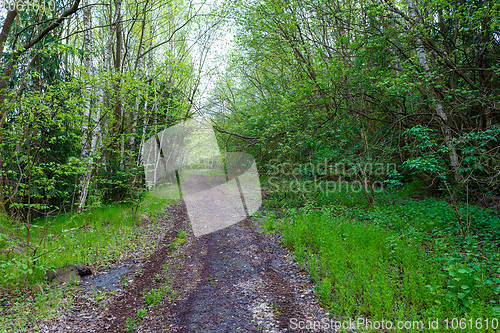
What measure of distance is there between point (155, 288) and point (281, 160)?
21.8ft

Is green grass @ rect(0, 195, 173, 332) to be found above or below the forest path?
above

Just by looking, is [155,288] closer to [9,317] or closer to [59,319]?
[59,319]

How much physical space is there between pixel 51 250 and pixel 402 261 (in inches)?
252

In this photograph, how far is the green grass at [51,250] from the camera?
12.1ft

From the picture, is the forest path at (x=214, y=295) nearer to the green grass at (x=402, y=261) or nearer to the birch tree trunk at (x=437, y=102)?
the green grass at (x=402, y=261)

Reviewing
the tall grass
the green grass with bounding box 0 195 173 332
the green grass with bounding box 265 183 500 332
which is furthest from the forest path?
the tall grass

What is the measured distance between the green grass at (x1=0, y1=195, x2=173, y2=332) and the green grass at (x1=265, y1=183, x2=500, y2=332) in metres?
3.99

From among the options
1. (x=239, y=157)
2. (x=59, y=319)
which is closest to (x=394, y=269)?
(x=59, y=319)

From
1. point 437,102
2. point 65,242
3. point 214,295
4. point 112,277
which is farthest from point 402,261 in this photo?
point 65,242

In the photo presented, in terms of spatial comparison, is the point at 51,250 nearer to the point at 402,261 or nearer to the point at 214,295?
the point at 214,295

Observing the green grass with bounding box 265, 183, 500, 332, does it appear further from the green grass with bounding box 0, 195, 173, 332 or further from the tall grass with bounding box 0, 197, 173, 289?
the tall grass with bounding box 0, 197, 173, 289

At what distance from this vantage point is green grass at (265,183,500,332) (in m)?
3.24

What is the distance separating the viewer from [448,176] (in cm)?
706

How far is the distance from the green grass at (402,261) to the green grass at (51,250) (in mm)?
3992
